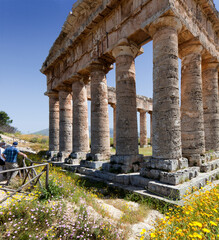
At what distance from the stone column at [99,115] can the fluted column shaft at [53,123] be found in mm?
5865

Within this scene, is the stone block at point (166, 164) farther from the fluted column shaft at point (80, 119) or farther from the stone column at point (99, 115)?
the fluted column shaft at point (80, 119)

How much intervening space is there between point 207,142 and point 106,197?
285 inches

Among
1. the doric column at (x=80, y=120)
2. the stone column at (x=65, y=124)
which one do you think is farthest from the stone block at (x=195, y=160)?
the stone column at (x=65, y=124)

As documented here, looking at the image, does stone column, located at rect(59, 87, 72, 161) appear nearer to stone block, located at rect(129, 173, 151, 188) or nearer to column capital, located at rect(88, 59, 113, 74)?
column capital, located at rect(88, 59, 113, 74)

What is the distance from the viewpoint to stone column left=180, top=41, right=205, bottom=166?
738 cm

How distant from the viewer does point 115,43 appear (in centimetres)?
787

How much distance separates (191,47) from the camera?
768 cm

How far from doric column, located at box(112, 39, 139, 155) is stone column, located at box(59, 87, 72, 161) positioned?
18.8 ft

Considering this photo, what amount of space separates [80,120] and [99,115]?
2.04 meters

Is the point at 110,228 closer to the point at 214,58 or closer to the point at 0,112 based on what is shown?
the point at 214,58

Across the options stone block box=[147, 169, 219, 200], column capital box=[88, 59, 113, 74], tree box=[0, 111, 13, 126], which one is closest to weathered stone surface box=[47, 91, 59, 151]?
column capital box=[88, 59, 113, 74]

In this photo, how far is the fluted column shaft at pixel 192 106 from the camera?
7.38 metres

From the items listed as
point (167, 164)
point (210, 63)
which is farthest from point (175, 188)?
point (210, 63)

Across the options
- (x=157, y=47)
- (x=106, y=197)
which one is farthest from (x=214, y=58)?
(x=106, y=197)
